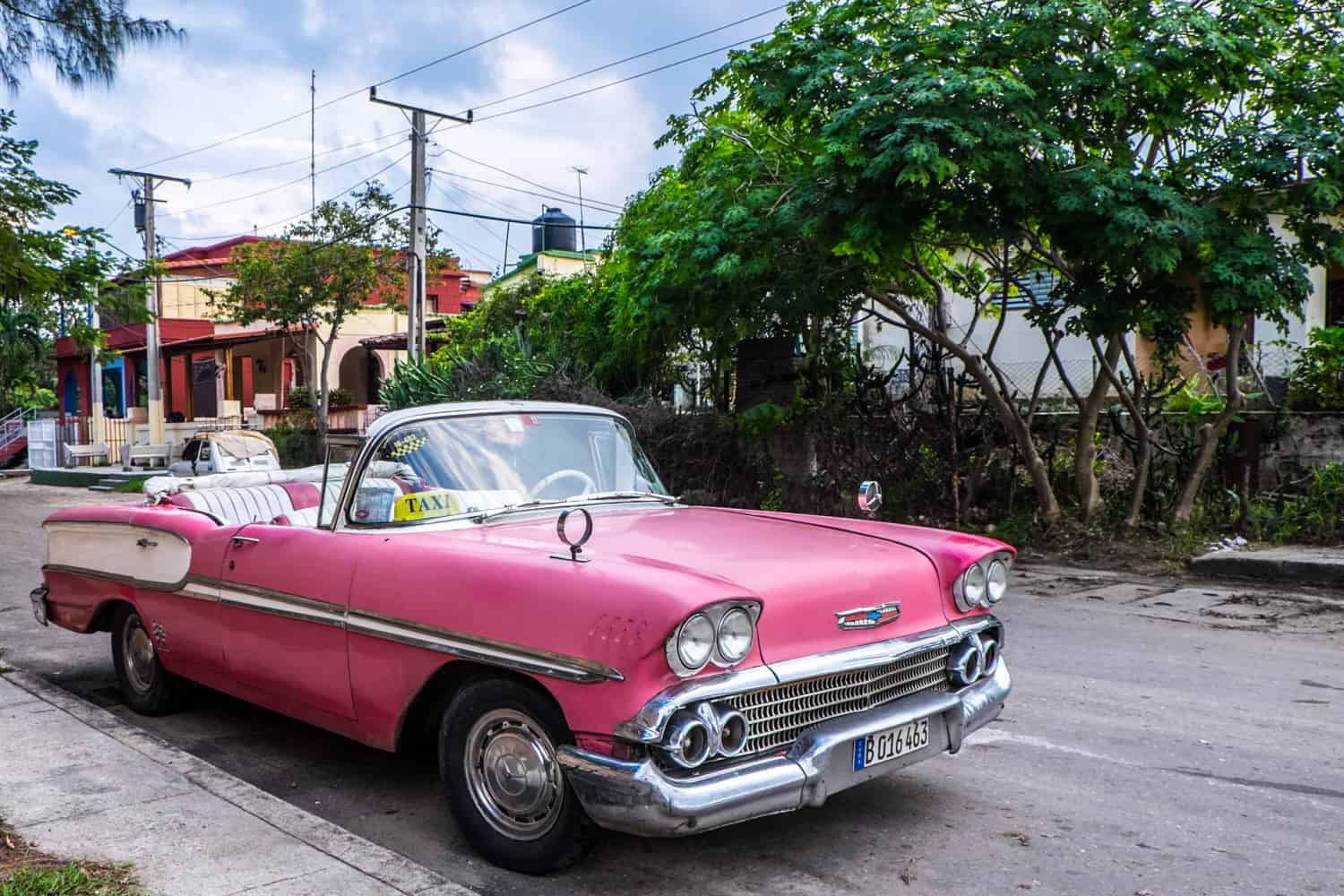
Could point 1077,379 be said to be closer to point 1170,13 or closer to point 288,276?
point 1170,13

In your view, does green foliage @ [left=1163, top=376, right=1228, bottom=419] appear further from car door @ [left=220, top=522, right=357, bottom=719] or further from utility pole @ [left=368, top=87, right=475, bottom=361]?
utility pole @ [left=368, top=87, right=475, bottom=361]

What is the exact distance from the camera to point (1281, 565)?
969 cm

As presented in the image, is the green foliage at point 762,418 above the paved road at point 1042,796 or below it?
above

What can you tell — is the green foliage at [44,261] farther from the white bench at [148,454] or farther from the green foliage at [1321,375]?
the green foliage at [1321,375]

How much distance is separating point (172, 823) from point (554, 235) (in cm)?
3402

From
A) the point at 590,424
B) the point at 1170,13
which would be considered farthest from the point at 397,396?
the point at 590,424

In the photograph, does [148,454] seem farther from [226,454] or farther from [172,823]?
[172,823]

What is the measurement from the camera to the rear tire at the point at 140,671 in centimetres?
558

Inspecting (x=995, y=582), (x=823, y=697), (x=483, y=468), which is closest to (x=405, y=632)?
(x=483, y=468)

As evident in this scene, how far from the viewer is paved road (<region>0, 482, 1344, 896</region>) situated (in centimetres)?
360

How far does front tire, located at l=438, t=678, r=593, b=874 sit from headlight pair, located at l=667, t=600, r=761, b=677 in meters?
0.47

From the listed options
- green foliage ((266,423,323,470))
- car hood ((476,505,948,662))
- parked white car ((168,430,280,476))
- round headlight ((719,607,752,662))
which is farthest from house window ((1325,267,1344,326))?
green foliage ((266,423,323,470))

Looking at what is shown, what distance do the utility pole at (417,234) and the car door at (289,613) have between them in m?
18.0

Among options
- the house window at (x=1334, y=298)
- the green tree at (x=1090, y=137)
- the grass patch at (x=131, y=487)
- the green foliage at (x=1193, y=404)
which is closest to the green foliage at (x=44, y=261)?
the grass patch at (x=131, y=487)
